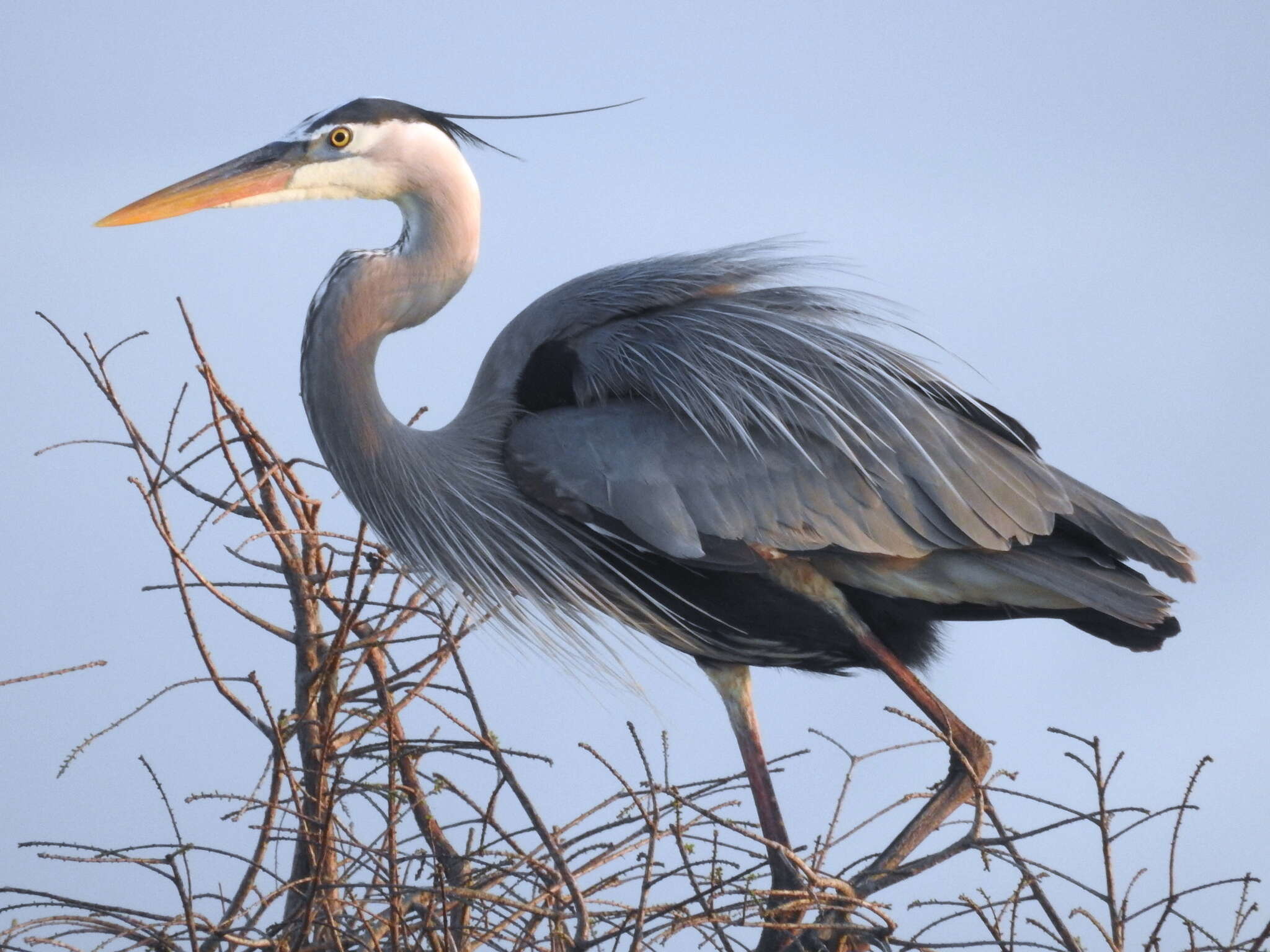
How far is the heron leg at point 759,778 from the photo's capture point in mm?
3562

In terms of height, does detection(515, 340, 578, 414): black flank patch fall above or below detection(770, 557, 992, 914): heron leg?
above

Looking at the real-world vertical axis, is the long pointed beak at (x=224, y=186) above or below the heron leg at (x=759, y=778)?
above

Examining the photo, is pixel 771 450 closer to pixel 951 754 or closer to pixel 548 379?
pixel 548 379

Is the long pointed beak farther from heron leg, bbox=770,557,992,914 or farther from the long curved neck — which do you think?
heron leg, bbox=770,557,992,914

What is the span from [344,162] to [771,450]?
4.02ft

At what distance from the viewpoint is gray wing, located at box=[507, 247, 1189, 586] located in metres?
3.51

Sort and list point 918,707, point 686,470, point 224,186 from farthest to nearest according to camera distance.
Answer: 1. point 918,707
2. point 224,186
3. point 686,470

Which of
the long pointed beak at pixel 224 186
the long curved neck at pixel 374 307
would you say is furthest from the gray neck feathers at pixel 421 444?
the long pointed beak at pixel 224 186

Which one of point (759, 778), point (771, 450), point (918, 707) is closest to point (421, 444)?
point (771, 450)

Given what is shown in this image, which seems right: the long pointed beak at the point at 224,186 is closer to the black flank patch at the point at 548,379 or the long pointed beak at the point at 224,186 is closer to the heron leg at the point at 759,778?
the black flank patch at the point at 548,379

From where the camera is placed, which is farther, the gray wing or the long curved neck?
the long curved neck

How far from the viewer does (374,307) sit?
3.66 m

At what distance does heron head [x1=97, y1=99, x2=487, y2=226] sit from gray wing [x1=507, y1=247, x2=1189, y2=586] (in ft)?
1.48

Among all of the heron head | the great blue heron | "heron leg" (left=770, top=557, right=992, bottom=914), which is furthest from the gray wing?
the heron head
